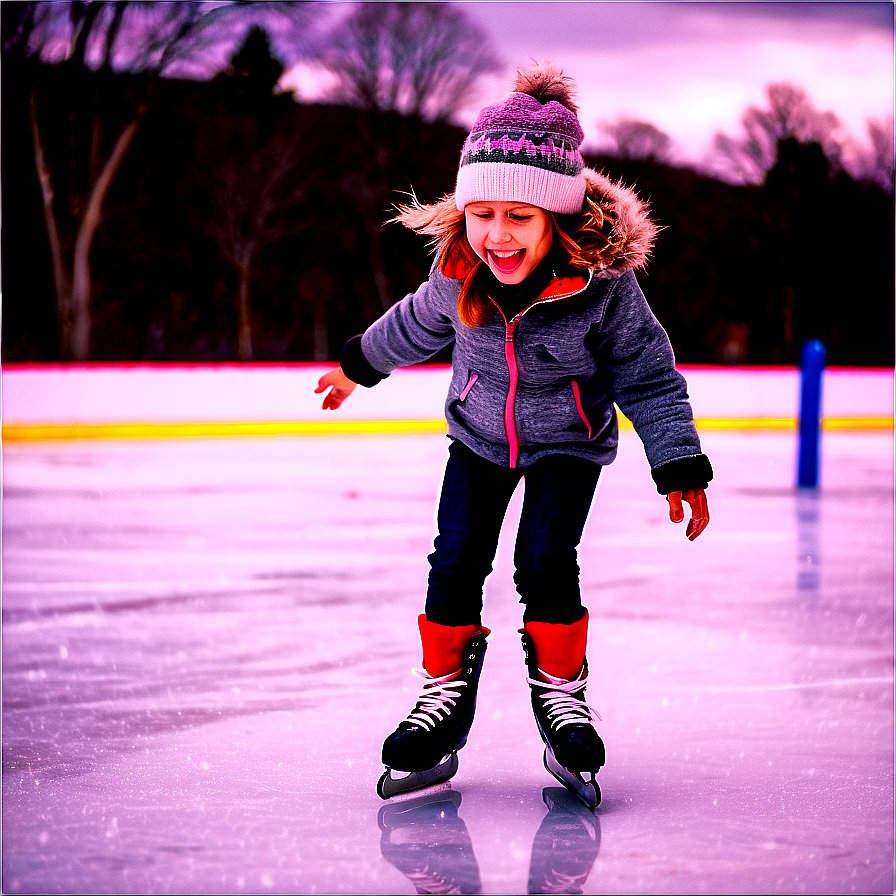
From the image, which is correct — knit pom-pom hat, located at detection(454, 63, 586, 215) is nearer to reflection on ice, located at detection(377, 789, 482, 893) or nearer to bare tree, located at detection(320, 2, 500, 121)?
reflection on ice, located at detection(377, 789, 482, 893)

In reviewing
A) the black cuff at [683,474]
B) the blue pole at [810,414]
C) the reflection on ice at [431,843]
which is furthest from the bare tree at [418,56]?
the reflection on ice at [431,843]

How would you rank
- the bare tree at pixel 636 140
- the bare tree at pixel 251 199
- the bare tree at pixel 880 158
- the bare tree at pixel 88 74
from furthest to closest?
the bare tree at pixel 251 199 → the bare tree at pixel 636 140 → the bare tree at pixel 880 158 → the bare tree at pixel 88 74

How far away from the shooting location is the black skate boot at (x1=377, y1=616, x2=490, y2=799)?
226 centimetres

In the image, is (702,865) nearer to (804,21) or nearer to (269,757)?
(269,757)

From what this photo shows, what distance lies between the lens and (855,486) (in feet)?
26.8

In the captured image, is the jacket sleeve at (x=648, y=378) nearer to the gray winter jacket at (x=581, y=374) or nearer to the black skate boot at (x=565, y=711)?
the gray winter jacket at (x=581, y=374)

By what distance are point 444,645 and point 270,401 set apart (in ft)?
31.4

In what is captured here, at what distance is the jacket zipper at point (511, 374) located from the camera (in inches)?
88.7

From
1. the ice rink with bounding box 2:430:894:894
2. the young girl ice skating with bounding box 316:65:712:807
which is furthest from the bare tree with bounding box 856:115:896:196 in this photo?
the young girl ice skating with bounding box 316:65:712:807

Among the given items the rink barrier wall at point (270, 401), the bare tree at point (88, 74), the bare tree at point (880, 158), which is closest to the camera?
the rink barrier wall at point (270, 401)

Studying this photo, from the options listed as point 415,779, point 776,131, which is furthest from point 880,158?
point 415,779

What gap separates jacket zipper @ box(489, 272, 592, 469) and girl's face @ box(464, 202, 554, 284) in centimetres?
6

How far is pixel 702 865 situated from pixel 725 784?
0.45 meters

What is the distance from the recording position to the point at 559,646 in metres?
2.34
